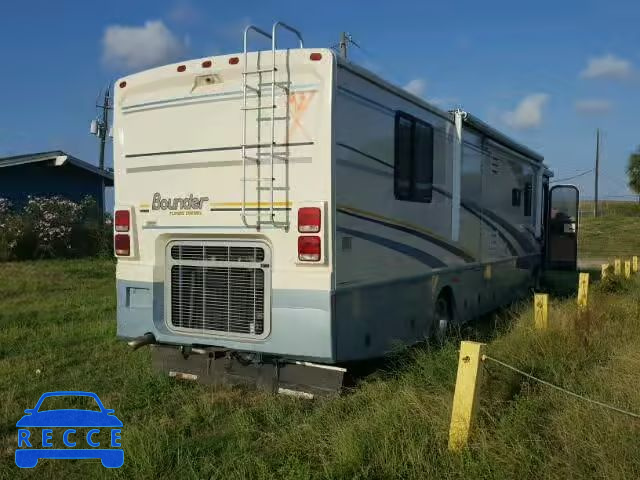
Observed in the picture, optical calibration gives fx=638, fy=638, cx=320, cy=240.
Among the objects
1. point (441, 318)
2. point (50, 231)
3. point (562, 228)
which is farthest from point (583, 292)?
point (50, 231)

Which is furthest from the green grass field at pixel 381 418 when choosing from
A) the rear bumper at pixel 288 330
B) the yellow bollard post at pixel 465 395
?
the rear bumper at pixel 288 330

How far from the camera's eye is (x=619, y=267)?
1429cm

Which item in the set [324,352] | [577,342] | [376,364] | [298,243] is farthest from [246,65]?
[577,342]

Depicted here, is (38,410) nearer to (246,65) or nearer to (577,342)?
(246,65)

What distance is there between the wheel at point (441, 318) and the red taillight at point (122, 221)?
11.4ft

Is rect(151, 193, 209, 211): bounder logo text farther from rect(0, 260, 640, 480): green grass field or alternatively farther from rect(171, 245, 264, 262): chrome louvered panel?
rect(0, 260, 640, 480): green grass field

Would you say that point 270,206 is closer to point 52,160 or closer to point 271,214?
point 271,214

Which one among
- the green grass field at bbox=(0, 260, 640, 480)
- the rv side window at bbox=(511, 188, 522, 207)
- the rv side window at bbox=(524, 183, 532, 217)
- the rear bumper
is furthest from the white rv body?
the rv side window at bbox=(524, 183, 532, 217)

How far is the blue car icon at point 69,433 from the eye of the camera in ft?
14.6

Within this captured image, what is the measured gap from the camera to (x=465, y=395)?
4.14m

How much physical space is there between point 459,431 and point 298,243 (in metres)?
1.97

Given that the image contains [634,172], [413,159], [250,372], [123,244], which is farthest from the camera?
[634,172]

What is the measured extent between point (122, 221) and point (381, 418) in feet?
10.8

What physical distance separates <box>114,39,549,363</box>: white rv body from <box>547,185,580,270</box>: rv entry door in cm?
913
